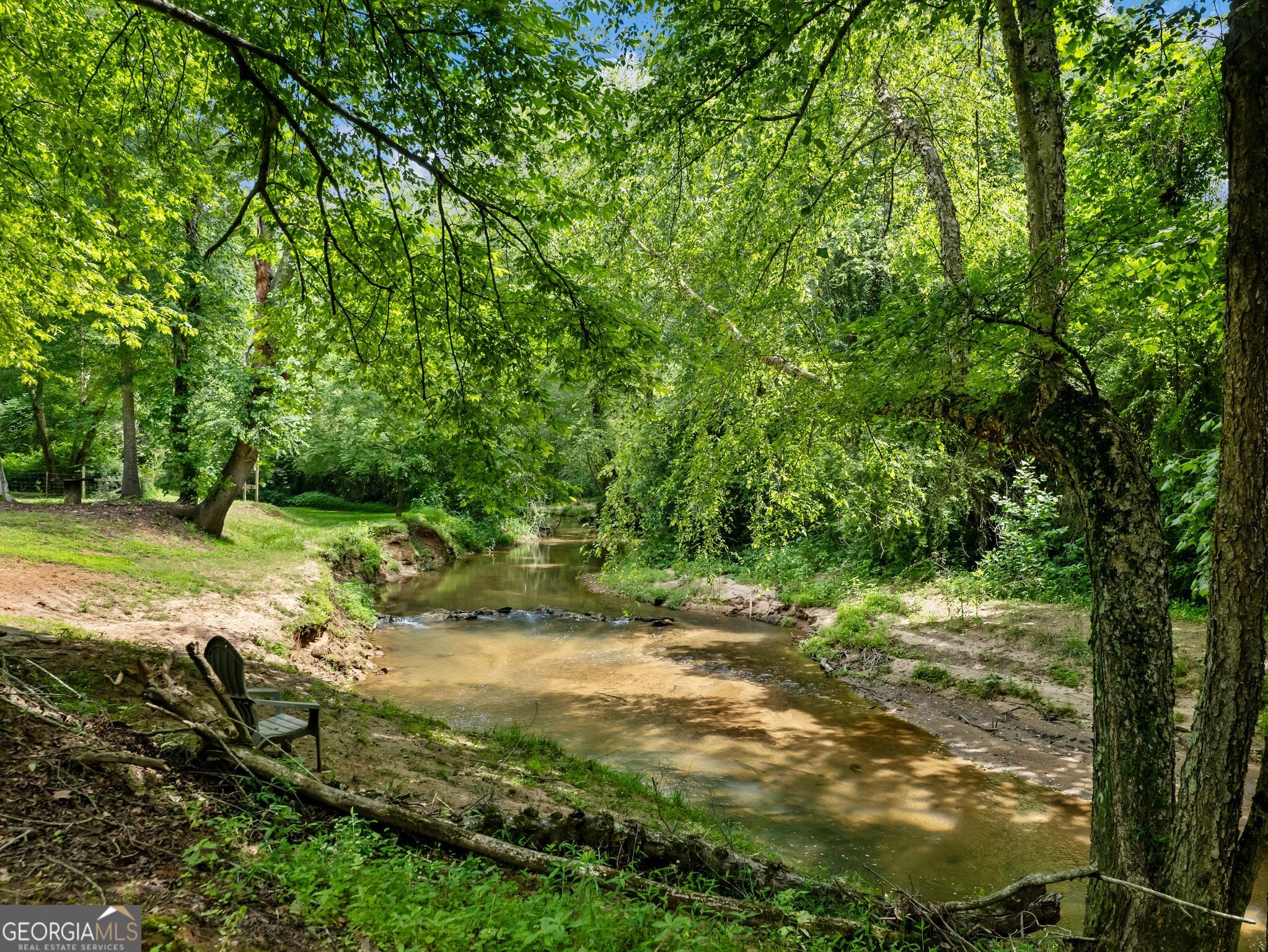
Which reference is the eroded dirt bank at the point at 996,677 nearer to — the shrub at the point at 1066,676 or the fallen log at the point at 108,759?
the shrub at the point at 1066,676

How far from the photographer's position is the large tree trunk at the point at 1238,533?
10.6 feet

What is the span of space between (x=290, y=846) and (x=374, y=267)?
430 cm

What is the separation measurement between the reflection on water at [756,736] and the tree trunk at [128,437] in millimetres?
8727

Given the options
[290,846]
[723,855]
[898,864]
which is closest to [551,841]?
[723,855]

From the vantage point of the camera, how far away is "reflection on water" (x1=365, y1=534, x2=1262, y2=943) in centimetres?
596

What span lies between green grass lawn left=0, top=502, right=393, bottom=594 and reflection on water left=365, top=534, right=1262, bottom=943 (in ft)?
10.8

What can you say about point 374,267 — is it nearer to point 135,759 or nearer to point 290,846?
point 135,759

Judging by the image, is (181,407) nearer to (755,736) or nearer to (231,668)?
(231,668)

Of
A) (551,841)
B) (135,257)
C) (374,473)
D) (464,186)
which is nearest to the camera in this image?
(551,841)

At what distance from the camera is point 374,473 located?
32.6 meters

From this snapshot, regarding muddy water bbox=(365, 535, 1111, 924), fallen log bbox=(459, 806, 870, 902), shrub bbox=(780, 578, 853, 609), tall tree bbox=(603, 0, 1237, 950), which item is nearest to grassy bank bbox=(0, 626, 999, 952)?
fallen log bbox=(459, 806, 870, 902)

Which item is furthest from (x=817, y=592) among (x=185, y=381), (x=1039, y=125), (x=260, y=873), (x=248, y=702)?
(x=185, y=381)

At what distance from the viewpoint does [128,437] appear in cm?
1634

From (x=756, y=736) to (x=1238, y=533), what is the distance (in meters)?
6.47
